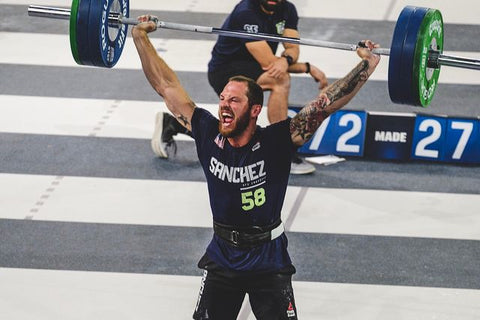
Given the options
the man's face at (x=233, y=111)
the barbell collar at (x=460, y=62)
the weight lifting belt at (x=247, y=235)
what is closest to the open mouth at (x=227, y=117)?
the man's face at (x=233, y=111)

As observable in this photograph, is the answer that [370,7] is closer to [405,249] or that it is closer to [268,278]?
[405,249]

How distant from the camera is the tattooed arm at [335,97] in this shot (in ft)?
15.5

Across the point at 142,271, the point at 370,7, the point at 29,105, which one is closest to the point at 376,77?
the point at 370,7

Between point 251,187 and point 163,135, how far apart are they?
9.26ft

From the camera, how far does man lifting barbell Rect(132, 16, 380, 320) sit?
4691mm

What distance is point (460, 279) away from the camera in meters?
5.97

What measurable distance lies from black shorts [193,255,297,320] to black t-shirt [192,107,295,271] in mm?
45

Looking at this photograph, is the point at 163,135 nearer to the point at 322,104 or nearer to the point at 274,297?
the point at 322,104

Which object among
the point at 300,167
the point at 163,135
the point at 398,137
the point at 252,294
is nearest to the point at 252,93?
the point at 252,294

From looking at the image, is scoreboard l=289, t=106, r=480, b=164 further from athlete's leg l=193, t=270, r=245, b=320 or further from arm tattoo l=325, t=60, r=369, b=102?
athlete's leg l=193, t=270, r=245, b=320

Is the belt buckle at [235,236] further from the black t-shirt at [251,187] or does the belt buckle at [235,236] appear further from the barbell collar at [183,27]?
the barbell collar at [183,27]

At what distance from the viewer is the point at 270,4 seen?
7070 millimetres

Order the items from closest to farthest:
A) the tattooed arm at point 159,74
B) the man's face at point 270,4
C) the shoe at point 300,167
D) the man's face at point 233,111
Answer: the man's face at point 233,111, the tattooed arm at point 159,74, the man's face at point 270,4, the shoe at point 300,167

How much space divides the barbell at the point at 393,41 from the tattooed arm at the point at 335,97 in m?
0.06
